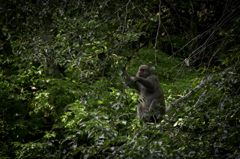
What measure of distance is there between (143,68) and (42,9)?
2686 mm

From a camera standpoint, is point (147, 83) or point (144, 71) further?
point (144, 71)

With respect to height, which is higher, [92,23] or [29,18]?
[29,18]

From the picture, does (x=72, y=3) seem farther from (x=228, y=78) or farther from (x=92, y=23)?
(x=228, y=78)

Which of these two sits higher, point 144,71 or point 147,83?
point 144,71

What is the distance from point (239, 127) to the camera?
2.38 meters

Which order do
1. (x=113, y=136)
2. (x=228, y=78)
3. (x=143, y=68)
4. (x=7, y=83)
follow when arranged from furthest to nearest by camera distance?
(x=7, y=83), (x=143, y=68), (x=228, y=78), (x=113, y=136)

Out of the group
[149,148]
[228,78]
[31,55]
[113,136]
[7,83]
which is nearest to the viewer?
[149,148]

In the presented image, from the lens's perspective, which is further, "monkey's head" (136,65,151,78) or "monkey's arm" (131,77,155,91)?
"monkey's head" (136,65,151,78)

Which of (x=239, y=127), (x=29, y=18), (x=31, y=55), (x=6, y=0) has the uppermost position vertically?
(x=6, y=0)

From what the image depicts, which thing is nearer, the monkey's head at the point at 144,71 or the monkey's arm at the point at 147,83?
the monkey's arm at the point at 147,83

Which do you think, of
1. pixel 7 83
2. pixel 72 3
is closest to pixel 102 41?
pixel 72 3

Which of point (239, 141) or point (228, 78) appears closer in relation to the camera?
point (239, 141)

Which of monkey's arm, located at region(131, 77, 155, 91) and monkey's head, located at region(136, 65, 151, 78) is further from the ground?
monkey's head, located at region(136, 65, 151, 78)

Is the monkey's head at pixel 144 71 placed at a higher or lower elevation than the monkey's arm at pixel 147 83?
higher
